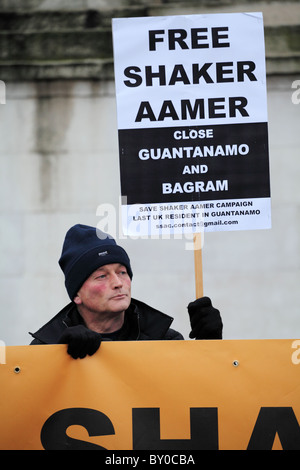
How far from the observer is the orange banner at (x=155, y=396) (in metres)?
3.05

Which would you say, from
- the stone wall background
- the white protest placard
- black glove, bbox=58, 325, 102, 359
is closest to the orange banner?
black glove, bbox=58, 325, 102, 359

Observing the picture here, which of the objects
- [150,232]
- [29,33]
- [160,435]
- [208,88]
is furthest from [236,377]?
[29,33]

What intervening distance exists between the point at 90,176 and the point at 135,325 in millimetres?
3685

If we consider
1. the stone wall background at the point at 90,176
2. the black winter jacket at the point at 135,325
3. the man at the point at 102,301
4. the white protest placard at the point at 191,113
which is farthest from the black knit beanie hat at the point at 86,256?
the stone wall background at the point at 90,176

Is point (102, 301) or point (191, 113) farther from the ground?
point (191, 113)

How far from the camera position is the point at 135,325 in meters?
3.55

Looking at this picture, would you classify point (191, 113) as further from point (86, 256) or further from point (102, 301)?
point (102, 301)

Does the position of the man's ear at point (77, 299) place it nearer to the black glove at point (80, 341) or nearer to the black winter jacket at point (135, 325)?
the black winter jacket at point (135, 325)

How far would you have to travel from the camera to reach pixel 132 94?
342cm

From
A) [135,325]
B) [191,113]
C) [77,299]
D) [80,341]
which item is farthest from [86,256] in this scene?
[191,113]

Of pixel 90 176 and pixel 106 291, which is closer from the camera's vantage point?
pixel 106 291

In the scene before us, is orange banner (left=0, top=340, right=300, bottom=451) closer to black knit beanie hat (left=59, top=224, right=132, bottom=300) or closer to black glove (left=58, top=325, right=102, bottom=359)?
black glove (left=58, top=325, right=102, bottom=359)

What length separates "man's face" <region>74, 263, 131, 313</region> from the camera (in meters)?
3.44

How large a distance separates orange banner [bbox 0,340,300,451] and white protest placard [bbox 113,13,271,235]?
580mm
